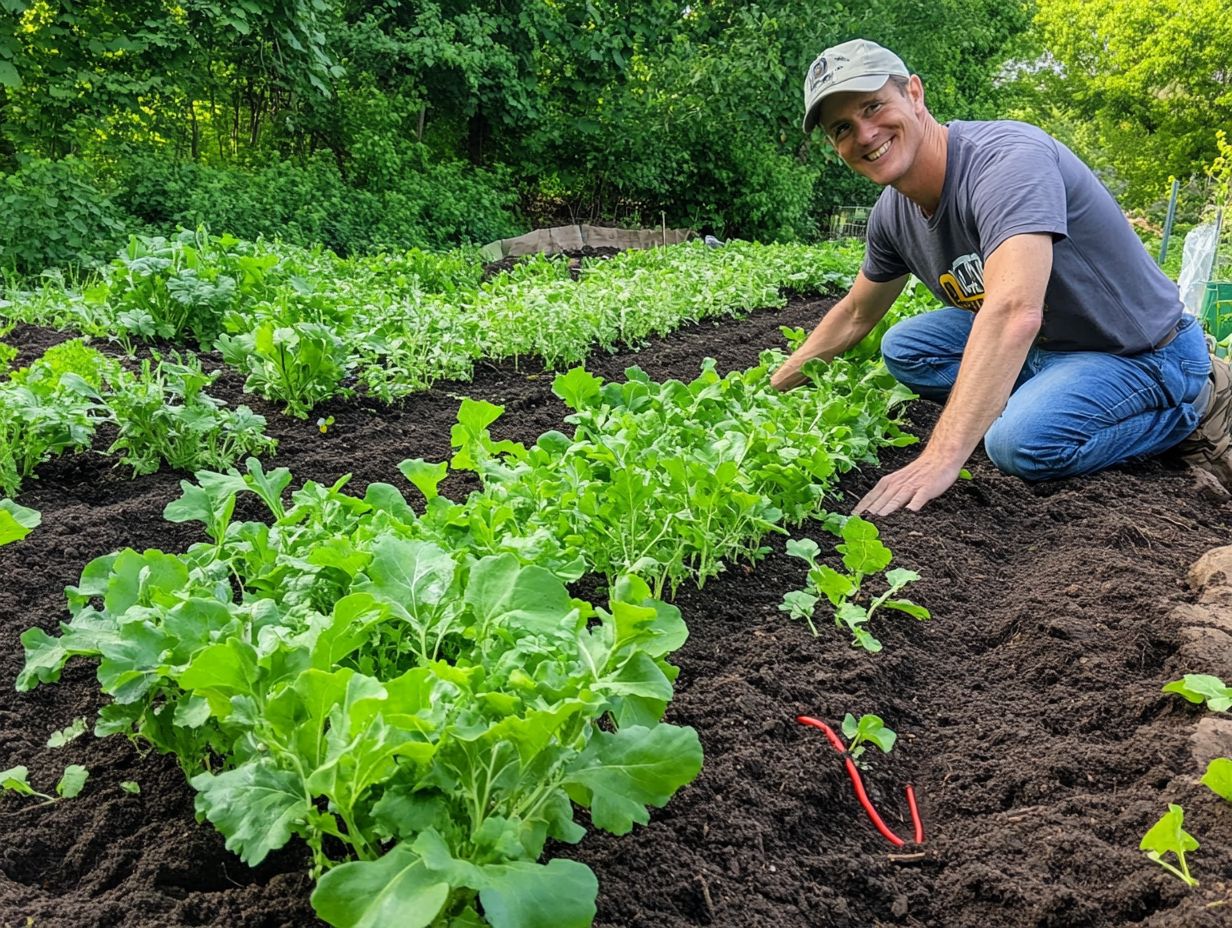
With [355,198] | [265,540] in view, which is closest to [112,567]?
[265,540]

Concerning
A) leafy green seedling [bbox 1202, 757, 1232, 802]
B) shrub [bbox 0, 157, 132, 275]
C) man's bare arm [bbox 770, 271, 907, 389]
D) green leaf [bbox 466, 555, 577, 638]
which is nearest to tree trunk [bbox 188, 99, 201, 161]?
shrub [bbox 0, 157, 132, 275]

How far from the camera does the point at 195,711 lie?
5.16ft

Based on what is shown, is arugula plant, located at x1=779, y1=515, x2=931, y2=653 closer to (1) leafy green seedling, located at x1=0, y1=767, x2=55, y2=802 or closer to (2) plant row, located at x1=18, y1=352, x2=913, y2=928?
(2) plant row, located at x1=18, y1=352, x2=913, y2=928

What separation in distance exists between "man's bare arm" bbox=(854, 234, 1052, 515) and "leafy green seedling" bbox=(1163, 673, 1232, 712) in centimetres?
133

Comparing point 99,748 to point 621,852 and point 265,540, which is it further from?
point 621,852

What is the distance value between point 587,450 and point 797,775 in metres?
1.09

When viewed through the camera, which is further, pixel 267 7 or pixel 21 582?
pixel 267 7

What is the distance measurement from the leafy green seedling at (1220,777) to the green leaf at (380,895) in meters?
1.37

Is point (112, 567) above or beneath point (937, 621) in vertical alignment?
above

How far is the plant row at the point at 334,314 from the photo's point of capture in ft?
14.3

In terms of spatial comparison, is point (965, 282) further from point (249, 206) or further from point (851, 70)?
point (249, 206)

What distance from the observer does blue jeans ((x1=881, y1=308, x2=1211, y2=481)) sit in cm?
388

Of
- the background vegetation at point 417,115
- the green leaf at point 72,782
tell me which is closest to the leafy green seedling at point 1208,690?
the green leaf at point 72,782

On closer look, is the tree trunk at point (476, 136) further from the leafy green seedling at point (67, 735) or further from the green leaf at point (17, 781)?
the green leaf at point (17, 781)
